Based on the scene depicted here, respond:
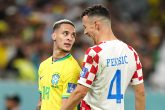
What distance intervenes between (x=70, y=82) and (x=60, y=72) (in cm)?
17

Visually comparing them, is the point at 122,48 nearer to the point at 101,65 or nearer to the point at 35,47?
the point at 101,65

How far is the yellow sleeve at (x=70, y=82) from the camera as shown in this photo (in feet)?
24.0

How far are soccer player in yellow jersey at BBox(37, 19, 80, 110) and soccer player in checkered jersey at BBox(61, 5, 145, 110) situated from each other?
9.4 inches

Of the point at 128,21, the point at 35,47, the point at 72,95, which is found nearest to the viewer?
the point at 72,95

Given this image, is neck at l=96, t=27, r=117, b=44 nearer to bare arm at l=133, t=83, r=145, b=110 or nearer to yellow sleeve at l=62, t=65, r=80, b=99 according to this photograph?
yellow sleeve at l=62, t=65, r=80, b=99

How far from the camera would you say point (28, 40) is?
13.8 m

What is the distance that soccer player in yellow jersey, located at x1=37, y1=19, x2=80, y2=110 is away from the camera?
24.2ft

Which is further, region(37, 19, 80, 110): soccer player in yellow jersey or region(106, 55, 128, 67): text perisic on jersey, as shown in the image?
region(37, 19, 80, 110): soccer player in yellow jersey

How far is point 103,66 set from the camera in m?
7.17

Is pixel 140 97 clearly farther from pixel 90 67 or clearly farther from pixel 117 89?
pixel 90 67

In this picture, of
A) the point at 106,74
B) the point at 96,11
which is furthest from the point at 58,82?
the point at 96,11

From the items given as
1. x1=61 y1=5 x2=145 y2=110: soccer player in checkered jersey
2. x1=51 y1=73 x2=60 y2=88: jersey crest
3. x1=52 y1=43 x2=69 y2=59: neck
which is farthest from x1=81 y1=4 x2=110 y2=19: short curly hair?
x1=51 y1=73 x2=60 y2=88: jersey crest

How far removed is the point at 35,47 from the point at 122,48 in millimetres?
6442

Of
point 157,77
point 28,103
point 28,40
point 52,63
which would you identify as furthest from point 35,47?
point 52,63
